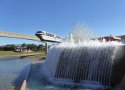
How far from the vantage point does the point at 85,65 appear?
1552 cm

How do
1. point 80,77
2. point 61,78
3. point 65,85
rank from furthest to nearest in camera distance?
1. point 61,78
2. point 80,77
3. point 65,85

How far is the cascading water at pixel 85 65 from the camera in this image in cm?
1423

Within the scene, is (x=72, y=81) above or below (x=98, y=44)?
below

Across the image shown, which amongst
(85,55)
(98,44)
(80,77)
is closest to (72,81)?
(80,77)

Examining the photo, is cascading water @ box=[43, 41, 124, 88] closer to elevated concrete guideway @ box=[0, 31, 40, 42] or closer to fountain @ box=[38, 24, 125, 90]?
fountain @ box=[38, 24, 125, 90]

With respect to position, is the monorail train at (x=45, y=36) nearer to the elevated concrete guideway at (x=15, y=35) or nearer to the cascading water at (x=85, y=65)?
the elevated concrete guideway at (x=15, y=35)

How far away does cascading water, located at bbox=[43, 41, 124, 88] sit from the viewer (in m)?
14.2

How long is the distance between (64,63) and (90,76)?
284cm

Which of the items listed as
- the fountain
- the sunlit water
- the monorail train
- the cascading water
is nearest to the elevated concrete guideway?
the monorail train

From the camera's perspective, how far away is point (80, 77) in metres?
15.4

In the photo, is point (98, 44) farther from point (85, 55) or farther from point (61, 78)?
point (61, 78)

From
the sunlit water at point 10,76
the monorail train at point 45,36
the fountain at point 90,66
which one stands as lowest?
the sunlit water at point 10,76

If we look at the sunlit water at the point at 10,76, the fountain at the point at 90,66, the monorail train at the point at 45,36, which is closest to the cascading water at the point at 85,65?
the fountain at the point at 90,66

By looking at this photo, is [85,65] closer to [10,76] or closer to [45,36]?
[10,76]
